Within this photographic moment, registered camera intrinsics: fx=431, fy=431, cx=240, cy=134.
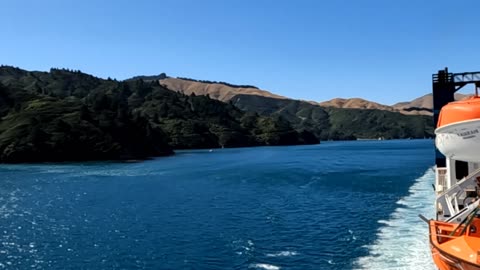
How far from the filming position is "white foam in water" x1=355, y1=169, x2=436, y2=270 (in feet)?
80.4

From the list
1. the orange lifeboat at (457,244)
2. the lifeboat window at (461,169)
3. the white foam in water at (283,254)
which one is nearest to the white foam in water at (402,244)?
the white foam in water at (283,254)

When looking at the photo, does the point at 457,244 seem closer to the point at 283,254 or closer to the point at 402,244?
the point at 283,254

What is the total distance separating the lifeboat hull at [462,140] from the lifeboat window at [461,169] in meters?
8.00

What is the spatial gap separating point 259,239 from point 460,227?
1673 cm

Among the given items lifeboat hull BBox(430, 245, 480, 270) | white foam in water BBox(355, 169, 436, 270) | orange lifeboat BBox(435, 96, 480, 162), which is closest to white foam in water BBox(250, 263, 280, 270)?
white foam in water BBox(355, 169, 436, 270)

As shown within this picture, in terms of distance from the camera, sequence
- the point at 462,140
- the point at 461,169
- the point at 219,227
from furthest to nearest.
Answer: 1. the point at 219,227
2. the point at 461,169
3. the point at 462,140

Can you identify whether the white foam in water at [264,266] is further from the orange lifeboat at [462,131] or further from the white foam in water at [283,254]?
the orange lifeboat at [462,131]

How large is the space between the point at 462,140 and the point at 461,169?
9.39 meters

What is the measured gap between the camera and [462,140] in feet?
54.2

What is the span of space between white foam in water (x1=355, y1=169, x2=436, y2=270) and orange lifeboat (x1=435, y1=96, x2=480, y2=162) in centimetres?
912

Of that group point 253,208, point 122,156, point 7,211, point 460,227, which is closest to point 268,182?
point 253,208

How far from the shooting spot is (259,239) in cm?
3181

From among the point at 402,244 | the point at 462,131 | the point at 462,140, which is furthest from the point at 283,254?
the point at 462,131

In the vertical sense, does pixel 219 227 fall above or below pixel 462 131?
below
